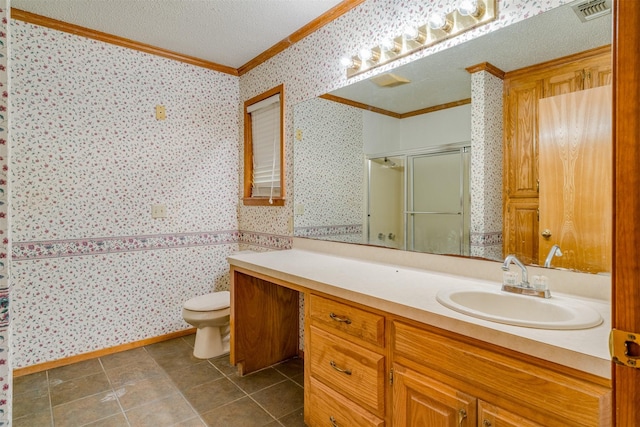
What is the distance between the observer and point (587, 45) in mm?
1269

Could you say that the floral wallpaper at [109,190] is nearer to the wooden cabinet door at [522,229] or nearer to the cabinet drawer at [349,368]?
the cabinet drawer at [349,368]

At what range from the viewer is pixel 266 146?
2.97 m

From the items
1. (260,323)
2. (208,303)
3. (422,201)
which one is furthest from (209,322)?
(422,201)

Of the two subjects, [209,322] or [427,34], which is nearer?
[427,34]

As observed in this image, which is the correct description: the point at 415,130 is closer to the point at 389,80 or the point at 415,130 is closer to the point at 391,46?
the point at 389,80

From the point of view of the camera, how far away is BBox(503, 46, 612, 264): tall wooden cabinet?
134 centimetres

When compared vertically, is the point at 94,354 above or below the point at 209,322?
below

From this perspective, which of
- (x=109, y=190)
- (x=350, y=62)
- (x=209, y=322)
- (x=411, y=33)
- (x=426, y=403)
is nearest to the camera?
(x=426, y=403)

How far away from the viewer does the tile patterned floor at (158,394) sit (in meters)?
1.84

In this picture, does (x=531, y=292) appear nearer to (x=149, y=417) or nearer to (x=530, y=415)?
(x=530, y=415)

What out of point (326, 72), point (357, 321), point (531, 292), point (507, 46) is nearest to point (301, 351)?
point (357, 321)

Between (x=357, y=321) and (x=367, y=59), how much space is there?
5.00 feet

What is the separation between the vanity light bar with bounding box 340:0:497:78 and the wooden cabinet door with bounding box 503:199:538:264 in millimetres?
829

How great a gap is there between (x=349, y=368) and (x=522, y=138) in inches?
46.6
